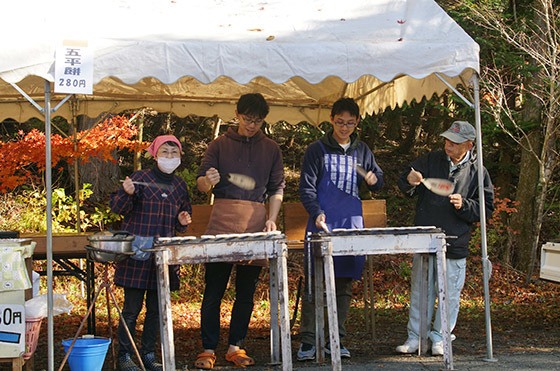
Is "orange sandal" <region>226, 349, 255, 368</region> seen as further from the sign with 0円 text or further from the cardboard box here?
the cardboard box

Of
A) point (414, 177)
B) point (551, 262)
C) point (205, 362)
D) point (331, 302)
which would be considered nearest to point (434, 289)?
point (414, 177)

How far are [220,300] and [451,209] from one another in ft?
6.23

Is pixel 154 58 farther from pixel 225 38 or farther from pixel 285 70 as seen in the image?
pixel 285 70

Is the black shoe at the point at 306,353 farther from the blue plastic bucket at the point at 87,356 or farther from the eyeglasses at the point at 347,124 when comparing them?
the eyeglasses at the point at 347,124

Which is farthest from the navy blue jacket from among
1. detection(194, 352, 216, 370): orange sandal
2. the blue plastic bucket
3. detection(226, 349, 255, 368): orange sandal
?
the blue plastic bucket

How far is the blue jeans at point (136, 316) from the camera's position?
454cm

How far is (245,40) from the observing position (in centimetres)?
446

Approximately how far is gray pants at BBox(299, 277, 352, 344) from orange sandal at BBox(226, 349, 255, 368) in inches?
17.5

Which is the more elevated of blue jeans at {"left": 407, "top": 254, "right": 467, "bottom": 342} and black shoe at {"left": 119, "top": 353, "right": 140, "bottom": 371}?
blue jeans at {"left": 407, "top": 254, "right": 467, "bottom": 342}

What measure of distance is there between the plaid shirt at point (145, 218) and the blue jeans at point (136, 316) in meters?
0.09

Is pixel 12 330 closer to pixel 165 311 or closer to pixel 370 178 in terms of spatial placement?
pixel 165 311

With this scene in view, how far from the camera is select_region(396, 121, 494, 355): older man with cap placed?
4.93 m

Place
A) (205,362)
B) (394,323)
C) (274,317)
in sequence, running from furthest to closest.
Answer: (394,323)
(274,317)
(205,362)

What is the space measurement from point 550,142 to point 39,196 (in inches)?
279
